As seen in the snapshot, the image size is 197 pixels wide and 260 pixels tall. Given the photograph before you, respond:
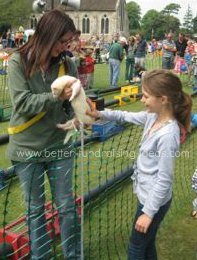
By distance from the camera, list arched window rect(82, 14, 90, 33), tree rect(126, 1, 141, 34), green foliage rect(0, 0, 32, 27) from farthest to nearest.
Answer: tree rect(126, 1, 141, 34)
arched window rect(82, 14, 90, 33)
green foliage rect(0, 0, 32, 27)

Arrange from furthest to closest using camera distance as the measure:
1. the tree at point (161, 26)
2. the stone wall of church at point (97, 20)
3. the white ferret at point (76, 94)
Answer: the tree at point (161, 26) < the stone wall of church at point (97, 20) < the white ferret at point (76, 94)

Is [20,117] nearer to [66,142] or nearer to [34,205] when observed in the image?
[66,142]

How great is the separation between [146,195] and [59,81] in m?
0.85

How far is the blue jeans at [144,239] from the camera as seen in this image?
2.51 meters

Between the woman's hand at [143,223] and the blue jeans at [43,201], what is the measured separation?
60 cm

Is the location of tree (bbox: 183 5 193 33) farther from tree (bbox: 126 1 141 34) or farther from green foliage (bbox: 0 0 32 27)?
green foliage (bbox: 0 0 32 27)

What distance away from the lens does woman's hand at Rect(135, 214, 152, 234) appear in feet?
7.79

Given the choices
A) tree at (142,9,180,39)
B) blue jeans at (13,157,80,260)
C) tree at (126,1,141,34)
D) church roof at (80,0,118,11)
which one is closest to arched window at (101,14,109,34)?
church roof at (80,0,118,11)

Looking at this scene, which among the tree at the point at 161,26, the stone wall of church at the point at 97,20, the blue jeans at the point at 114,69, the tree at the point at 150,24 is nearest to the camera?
the blue jeans at the point at 114,69

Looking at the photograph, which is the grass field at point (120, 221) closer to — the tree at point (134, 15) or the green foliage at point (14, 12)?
the green foliage at point (14, 12)

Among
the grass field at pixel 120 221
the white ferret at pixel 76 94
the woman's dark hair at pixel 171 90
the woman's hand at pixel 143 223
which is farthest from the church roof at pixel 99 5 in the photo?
the woman's hand at pixel 143 223

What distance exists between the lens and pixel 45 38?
2473 mm

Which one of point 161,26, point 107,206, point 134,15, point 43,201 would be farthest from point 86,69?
point 134,15

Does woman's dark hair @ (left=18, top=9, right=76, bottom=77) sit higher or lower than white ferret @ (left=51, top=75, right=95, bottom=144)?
Result: higher
